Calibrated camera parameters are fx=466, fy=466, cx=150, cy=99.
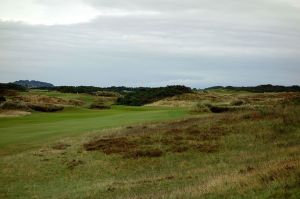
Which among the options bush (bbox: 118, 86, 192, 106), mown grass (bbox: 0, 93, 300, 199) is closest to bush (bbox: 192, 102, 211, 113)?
mown grass (bbox: 0, 93, 300, 199)

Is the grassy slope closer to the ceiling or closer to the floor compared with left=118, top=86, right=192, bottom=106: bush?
closer to the floor

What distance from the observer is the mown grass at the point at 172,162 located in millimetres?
15168

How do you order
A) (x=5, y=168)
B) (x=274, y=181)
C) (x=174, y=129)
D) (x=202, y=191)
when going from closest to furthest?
(x=274, y=181) < (x=202, y=191) < (x=5, y=168) < (x=174, y=129)

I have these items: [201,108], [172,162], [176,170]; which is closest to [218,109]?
[201,108]

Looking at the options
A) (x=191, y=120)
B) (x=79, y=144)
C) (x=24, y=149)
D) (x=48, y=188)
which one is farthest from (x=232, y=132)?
(x=48, y=188)

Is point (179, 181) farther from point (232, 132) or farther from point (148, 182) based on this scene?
point (232, 132)

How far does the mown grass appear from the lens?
15.2m

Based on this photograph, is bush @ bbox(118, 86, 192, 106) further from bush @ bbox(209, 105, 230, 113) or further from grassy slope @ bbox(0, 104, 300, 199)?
grassy slope @ bbox(0, 104, 300, 199)

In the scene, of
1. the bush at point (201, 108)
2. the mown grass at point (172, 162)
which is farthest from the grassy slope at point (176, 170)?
the bush at point (201, 108)

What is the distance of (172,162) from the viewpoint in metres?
27.7

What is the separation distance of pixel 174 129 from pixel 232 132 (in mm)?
5020

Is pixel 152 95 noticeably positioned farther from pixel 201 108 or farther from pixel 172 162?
pixel 172 162

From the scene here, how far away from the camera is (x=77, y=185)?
22.1 m

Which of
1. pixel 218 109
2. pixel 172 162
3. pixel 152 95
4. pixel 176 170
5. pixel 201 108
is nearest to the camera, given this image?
pixel 176 170
